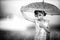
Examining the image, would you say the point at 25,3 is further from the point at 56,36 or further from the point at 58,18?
the point at 56,36

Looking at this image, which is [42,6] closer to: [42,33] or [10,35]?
[42,33]

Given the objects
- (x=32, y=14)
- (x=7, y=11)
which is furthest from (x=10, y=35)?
(x=32, y=14)

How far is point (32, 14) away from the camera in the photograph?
1.84 meters

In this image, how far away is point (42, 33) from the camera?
1740mm

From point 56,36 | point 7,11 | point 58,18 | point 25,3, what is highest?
point 25,3

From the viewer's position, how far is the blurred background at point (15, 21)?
1.85 m

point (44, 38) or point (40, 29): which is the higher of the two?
point (40, 29)

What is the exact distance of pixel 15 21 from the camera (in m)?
1.86

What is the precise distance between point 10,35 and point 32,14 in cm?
58

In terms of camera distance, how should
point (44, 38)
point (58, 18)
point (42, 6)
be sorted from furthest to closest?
point (58, 18) → point (44, 38) → point (42, 6)

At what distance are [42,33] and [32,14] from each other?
0.40 m

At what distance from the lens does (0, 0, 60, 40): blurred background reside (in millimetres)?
1850

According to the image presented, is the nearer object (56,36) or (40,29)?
(40,29)

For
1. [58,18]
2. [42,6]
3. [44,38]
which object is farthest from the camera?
[58,18]
